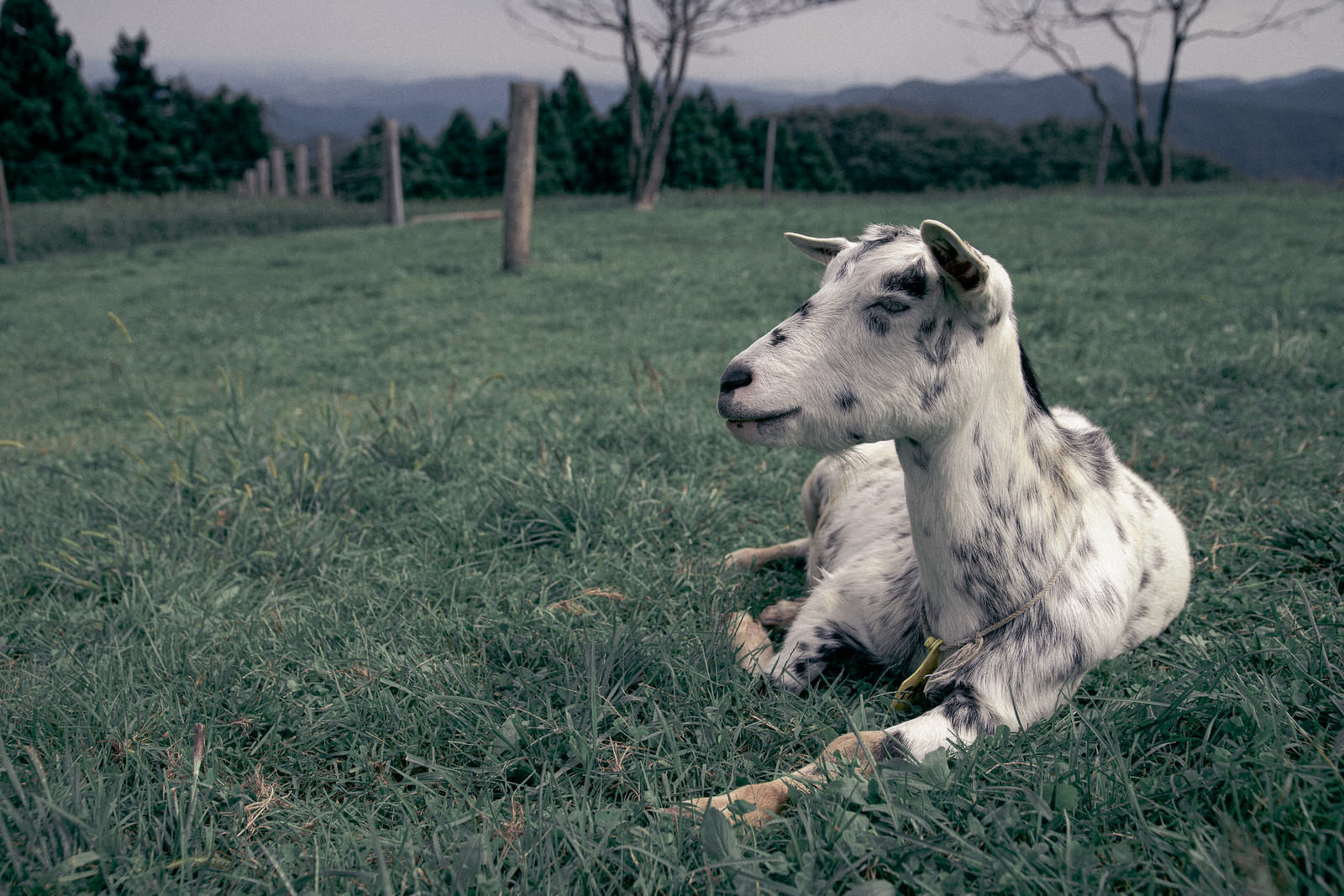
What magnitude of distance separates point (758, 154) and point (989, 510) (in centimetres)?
3360

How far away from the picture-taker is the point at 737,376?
211 centimetres

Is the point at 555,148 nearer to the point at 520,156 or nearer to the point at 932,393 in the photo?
the point at 520,156

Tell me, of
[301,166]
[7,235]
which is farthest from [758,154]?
[7,235]

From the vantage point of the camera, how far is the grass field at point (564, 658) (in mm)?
1844

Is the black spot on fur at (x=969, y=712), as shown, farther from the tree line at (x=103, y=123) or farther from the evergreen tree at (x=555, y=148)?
the evergreen tree at (x=555, y=148)

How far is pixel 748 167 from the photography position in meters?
34.2

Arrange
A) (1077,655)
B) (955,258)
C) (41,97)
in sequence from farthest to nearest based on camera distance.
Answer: (41,97)
(1077,655)
(955,258)

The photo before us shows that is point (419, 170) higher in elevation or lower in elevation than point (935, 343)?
higher

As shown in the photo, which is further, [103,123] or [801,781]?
[103,123]

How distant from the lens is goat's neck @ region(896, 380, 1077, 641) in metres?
2.26

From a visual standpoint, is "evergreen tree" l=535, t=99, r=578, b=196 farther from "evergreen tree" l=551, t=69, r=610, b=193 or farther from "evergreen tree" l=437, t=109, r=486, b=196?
"evergreen tree" l=437, t=109, r=486, b=196

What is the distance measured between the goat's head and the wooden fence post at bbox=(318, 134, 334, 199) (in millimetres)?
A: 22781

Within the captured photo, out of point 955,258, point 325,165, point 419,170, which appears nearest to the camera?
point 955,258

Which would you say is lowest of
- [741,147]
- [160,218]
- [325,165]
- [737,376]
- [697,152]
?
[737,376]
